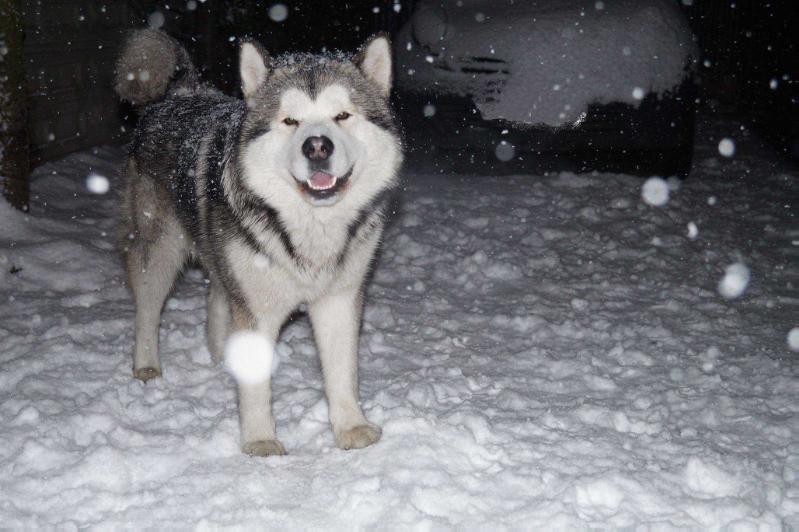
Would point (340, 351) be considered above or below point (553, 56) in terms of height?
below

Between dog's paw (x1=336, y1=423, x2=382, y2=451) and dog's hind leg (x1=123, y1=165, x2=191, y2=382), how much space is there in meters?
1.16

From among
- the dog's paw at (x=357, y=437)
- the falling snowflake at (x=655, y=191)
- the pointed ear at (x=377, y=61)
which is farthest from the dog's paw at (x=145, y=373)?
the falling snowflake at (x=655, y=191)

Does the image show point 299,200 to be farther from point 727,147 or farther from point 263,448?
point 727,147

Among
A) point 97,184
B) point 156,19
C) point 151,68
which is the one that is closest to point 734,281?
point 151,68

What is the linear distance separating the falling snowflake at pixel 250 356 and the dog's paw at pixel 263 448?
253 millimetres

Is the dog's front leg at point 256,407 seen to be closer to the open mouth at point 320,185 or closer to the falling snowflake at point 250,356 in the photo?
the falling snowflake at point 250,356

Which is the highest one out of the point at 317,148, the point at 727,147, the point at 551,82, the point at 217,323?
the point at 317,148

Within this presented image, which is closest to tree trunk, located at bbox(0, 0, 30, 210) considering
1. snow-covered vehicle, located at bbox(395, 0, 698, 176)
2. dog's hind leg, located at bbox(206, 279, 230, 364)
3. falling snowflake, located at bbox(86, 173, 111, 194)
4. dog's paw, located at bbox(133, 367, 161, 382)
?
falling snowflake, located at bbox(86, 173, 111, 194)

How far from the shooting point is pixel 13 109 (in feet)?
16.3

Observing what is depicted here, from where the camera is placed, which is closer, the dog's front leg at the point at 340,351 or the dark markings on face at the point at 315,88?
the dark markings on face at the point at 315,88

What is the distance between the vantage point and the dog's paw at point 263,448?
9.55ft

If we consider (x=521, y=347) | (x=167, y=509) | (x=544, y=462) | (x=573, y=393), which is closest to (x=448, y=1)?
(x=521, y=347)

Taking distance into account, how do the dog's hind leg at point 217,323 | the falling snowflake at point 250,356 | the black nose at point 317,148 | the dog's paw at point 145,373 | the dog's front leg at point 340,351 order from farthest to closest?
1. the dog's hind leg at point 217,323
2. the dog's paw at point 145,373
3. the dog's front leg at point 340,351
4. the falling snowflake at point 250,356
5. the black nose at point 317,148

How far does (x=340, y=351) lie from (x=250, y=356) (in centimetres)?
39
